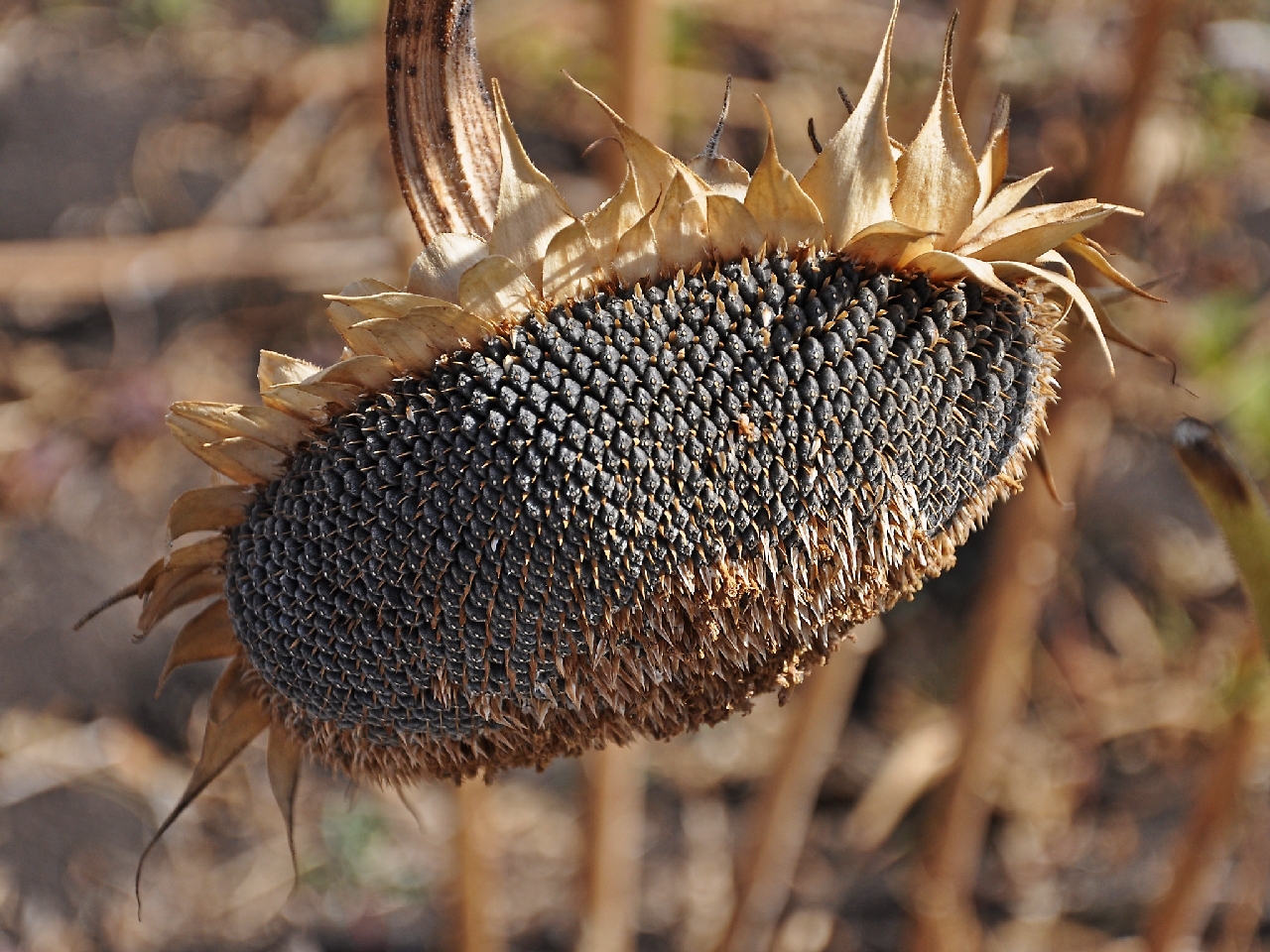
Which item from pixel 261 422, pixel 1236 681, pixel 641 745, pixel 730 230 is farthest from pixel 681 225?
pixel 641 745

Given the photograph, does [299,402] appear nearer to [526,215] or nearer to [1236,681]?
[526,215]

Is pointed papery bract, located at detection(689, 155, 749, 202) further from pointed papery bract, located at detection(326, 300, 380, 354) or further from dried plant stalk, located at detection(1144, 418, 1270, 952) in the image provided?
dried plant stalk, located at detection(1144, 418, 1270, 952)

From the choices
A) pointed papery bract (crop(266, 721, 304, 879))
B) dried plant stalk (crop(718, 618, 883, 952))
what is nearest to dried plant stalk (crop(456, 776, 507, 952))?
dried plant stalk (crop(718, 618, 883, 952))

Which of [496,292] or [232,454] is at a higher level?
[496,292]

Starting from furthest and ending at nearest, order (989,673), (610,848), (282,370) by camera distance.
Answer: (610,848)
(989,673)
(282,370)

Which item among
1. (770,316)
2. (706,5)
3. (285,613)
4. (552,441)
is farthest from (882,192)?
(706,5)

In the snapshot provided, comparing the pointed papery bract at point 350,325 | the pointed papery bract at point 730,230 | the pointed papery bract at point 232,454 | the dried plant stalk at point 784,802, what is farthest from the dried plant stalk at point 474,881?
the pointed papery bract at point 730,230

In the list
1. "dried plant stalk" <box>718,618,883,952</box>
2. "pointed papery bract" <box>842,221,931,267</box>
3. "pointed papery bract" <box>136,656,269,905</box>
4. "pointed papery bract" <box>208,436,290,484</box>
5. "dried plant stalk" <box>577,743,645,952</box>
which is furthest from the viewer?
"dried plant stalk" <box>577,743,645,952</box>

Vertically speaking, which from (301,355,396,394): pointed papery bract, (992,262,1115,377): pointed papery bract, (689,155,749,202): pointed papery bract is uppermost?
(689,155,749,202): pointed papery bract
